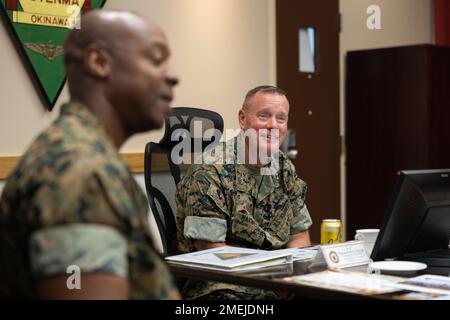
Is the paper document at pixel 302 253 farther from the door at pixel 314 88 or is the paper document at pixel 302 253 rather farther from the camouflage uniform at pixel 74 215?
the door at pixel 314 88

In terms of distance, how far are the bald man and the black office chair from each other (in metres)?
1.36

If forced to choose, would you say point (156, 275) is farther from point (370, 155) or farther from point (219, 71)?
point (370, 155)

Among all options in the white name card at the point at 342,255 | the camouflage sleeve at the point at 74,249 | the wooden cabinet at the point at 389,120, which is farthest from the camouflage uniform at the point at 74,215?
the wooden cabinet at the point at 389,120

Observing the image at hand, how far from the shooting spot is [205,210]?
238cm

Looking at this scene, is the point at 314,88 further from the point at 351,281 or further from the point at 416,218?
the point at 351,281

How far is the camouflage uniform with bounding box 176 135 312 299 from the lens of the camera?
232 cm

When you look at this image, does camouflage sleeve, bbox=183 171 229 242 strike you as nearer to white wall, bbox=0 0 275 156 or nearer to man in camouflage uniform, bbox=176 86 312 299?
man in camouflage uniform, bbox=176 86 312 299

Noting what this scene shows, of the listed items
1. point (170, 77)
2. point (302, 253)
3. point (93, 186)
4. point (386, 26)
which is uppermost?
point (386, 26)

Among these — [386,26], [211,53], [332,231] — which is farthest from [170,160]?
[386,26]

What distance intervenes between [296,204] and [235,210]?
0.34m

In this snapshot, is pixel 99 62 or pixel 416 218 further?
pixel 416 218

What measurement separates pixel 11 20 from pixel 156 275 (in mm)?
2369

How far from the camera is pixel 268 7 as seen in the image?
14.7 feet
